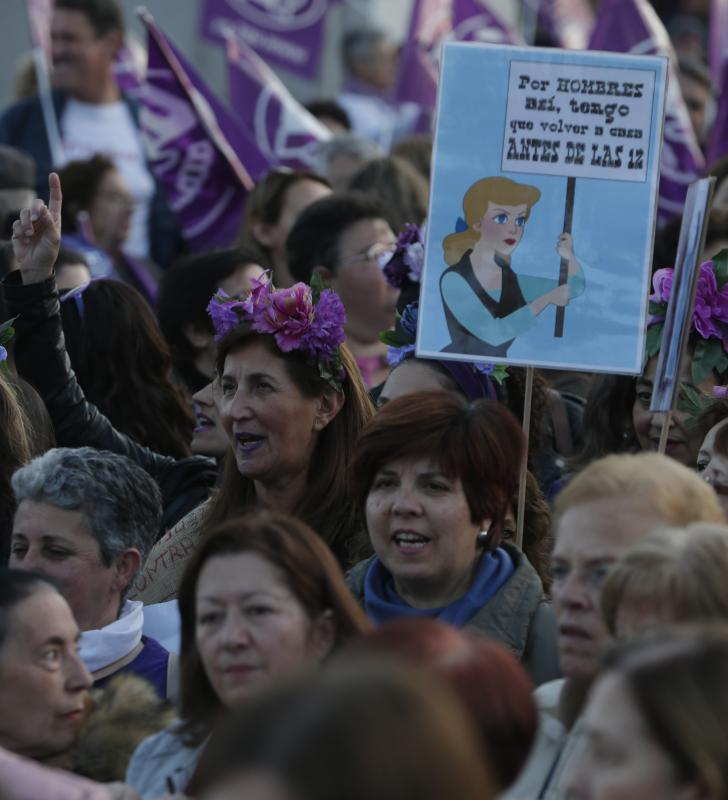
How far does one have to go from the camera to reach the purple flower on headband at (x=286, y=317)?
5637mm

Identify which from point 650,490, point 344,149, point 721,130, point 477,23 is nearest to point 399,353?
point 650,490

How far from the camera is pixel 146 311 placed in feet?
21.6

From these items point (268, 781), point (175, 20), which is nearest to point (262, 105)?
point (175, 20)

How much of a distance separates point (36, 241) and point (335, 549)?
1.33 metres

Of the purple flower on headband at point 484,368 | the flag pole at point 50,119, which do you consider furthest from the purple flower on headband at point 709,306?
the flag pole at point 50,119

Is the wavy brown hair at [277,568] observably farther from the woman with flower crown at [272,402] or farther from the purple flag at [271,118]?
the purple flag at [271,118]

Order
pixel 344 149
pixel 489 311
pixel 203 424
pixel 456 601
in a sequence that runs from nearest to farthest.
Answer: pixel 456 601
pixel 489 311
pixel 203 424
pixel 344 149

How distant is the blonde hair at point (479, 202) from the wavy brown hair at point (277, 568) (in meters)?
1.45

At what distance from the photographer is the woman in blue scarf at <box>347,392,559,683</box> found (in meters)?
4.73

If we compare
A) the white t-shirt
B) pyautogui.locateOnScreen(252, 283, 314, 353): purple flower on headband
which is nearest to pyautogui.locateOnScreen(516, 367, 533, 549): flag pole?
pyautogui.locateOnScreen(252, 283, 314, 353): purple flower on headband

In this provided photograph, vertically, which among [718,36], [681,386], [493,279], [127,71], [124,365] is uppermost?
[718,36]

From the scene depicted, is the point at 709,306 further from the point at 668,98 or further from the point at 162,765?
the point at 668,98

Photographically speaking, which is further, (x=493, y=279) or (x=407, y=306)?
(x=407, y=306)

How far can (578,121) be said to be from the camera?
17.1 feet
